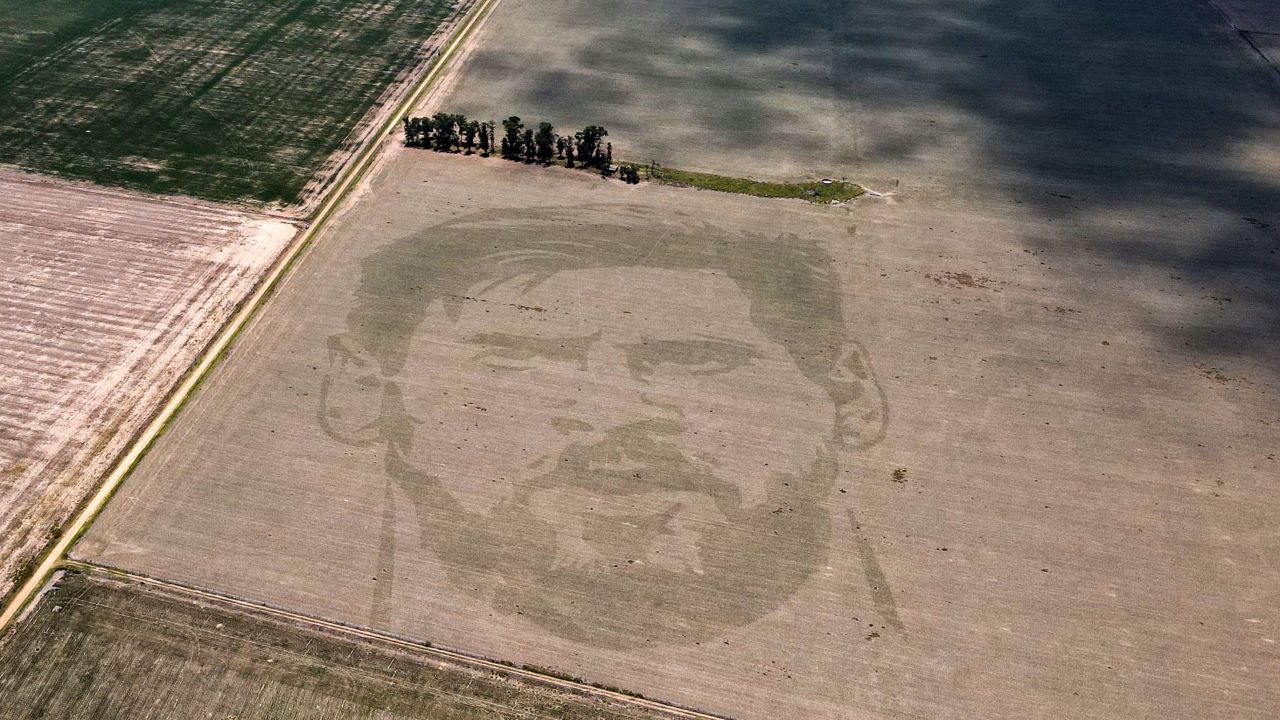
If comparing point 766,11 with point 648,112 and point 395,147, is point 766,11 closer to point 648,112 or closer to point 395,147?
point 648,112

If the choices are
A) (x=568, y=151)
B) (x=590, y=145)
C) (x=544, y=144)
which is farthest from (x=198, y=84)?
(x=590, y=145)

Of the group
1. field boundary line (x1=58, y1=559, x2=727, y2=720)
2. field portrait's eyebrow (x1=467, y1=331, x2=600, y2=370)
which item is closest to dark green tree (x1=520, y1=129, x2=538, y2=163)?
field portrait's eyebrow (x1=467, y1=331, x2=600, y2=370)

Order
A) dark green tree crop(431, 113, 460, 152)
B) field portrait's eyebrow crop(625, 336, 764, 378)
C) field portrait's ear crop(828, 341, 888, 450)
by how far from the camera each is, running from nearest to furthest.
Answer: field portrait's ear crop(828, 341, 888, 450)
field portrait's eyebrow crop(625, 336, 764, 378)
dark green tree crop(431, 113, 460, 152)

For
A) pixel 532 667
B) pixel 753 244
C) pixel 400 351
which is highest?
pixel 753 244

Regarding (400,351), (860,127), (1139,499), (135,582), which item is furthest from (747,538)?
(860,127)

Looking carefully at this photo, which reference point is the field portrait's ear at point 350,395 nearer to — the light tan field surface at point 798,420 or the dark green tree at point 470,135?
the light tan field surface at point 798,420

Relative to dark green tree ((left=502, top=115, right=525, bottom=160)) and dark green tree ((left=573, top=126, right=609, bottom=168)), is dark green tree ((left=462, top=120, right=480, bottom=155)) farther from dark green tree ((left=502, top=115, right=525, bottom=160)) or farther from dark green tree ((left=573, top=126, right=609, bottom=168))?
dark green tree ((left=573, top=126, right=609, bottom=168))
